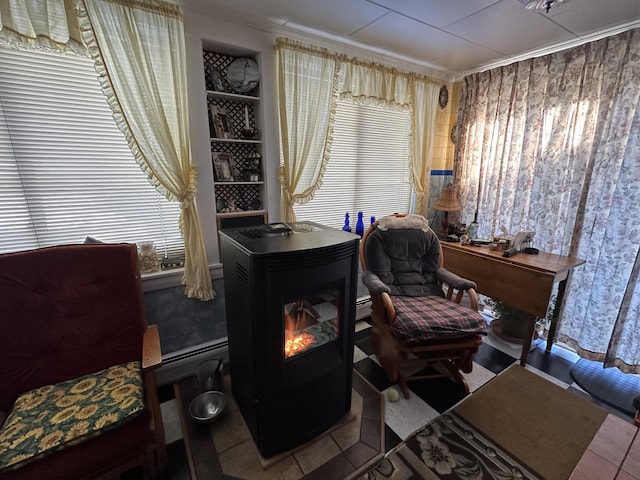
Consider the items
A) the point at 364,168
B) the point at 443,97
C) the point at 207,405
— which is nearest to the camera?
the point at 207,405

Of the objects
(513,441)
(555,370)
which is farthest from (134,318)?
(555,370)

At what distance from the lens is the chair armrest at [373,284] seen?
1.91 meters

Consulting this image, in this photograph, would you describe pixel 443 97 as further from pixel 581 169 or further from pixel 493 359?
pixel 493 359

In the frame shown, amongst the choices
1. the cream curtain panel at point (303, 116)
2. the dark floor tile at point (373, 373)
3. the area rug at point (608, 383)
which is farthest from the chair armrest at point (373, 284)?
the area rug at point (608, 383)

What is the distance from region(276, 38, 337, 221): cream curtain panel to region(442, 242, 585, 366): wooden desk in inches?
59.2

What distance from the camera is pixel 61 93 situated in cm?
Result: 150

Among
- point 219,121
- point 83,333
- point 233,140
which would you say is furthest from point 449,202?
point 83,333

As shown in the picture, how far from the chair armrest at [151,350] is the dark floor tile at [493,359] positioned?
7.43 ft

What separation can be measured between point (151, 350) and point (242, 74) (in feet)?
5.87

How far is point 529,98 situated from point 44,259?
3.53m

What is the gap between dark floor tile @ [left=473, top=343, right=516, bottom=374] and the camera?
2.14 meters

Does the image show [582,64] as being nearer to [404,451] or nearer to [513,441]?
[513,441]

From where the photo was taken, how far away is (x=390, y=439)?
Result: 5.04 feet

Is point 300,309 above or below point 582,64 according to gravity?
below
